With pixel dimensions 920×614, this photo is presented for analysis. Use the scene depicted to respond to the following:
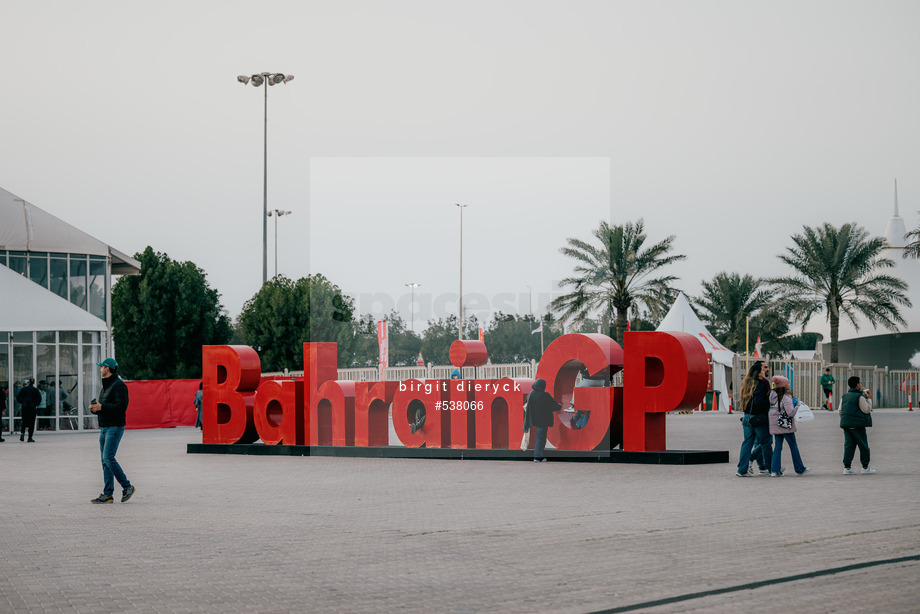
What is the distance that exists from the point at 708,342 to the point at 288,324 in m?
A: 22.9

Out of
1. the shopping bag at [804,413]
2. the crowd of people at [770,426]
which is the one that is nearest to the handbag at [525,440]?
the crowd of people at [770,426]

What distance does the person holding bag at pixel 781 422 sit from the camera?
1505 cm

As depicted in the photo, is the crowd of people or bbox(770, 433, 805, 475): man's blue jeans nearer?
the crowd of people

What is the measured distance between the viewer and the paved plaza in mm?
6828

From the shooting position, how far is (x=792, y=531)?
937cm

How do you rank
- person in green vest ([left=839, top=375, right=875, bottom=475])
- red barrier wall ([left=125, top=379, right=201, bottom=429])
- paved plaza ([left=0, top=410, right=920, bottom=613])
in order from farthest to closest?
red barrier wall ([left=125, top=379, right=201, bottom=429]), person in green vest ([left=839, top=375, right=875, bottom=475]), paved plaza ([left=0, top=410, right=920, bottom=613])

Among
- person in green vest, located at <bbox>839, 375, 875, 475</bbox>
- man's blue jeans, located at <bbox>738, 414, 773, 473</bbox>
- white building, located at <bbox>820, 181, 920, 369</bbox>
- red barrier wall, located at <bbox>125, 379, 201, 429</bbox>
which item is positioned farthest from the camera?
white building, located at <bbox>820, 181, 920, 369</bbox>

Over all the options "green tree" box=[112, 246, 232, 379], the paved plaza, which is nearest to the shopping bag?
the paved plaza

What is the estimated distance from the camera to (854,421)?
14688 mm

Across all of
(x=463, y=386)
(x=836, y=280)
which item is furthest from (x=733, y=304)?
(x=463, y=386)

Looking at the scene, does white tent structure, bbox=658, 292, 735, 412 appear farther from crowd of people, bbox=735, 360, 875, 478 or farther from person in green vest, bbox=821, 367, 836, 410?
crowd of people, bbox=735, 360, 875, 478

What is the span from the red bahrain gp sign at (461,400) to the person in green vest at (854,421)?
3050mm

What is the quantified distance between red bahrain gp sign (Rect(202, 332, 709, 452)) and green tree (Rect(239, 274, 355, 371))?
99.1 feet

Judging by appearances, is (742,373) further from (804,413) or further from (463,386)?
(463,386)
